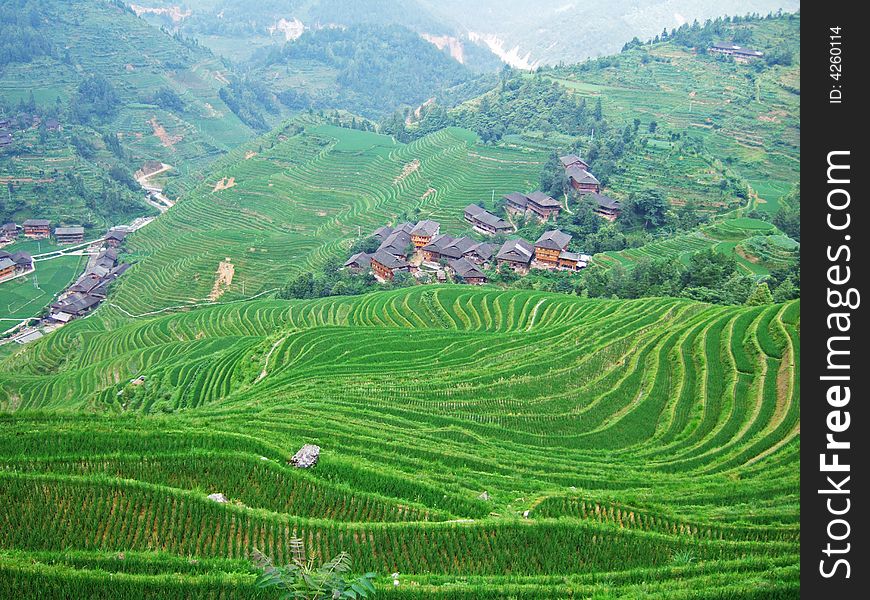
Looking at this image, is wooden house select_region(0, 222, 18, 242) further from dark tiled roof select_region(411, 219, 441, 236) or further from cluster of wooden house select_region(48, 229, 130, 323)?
dark tiled roof select_region(411, 219, 441, 236)

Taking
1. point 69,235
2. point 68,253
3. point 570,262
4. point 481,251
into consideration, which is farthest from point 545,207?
point 69,235

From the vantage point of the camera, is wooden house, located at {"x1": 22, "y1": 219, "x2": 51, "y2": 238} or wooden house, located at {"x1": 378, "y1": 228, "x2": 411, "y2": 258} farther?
wooden house, located at {"x1": 22, "y1": 219, "x2": 51, "y2": 238}

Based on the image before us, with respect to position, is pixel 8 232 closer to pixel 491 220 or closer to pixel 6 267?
pixel 6 267

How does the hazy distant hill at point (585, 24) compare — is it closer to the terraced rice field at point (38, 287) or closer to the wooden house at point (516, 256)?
the wooden house at point (516, 256)

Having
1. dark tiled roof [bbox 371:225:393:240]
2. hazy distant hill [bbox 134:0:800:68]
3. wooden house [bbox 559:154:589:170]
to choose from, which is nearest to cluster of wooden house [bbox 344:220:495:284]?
dark tiled roof [bbox 371:225:393:240]


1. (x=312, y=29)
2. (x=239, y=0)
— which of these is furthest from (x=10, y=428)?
(x=239, y=0)

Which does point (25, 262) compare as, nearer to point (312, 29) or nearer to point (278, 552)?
point (278, 552)
